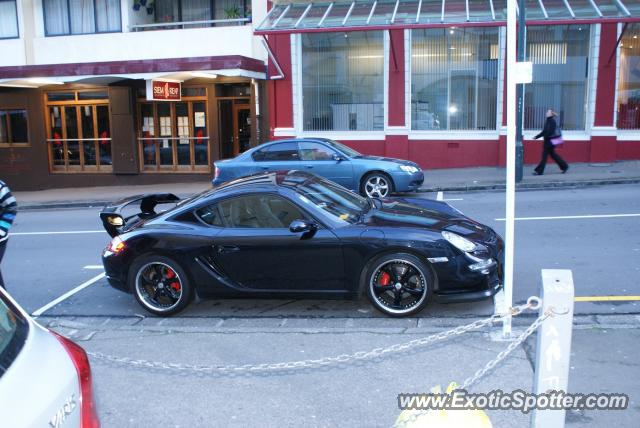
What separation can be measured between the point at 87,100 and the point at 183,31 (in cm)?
402

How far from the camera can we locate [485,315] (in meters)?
6.51

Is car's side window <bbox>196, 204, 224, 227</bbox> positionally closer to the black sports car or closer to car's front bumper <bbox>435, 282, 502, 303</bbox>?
the black sports car

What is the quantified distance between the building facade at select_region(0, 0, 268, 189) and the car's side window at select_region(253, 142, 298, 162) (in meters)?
5.36

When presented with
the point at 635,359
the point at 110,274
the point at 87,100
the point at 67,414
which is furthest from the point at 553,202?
the point at 87,100

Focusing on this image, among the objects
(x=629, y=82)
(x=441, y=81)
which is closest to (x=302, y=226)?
(x=441, y=81)

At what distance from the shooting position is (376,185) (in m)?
14.2

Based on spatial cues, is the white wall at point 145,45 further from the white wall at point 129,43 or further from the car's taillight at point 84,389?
the car's taillight at point 84,389

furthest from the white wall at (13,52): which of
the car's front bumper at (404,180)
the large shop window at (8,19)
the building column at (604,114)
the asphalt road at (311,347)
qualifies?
the building column at (604,114)

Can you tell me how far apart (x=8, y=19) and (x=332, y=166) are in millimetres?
14385

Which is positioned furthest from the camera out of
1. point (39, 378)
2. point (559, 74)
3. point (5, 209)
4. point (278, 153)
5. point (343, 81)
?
point (343, 81)

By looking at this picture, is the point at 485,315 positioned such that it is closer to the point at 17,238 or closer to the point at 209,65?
the point at 17,238

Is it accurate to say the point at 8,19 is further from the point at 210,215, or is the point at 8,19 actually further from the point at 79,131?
the point at 210,215

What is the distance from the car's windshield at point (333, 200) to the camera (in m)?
6.80

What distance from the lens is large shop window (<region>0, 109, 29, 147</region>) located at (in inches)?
879
